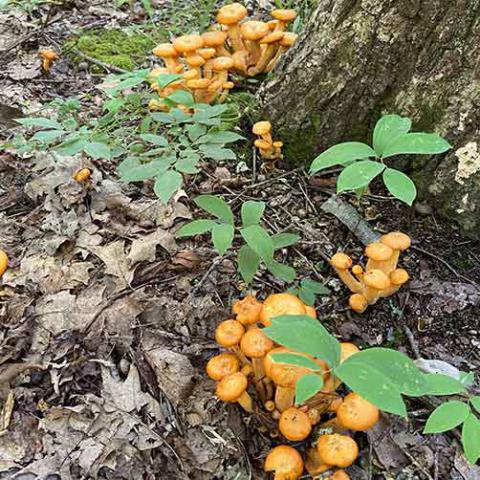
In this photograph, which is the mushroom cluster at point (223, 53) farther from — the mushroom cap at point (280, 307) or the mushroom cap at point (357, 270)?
the mushroom cap at point (280, 307)

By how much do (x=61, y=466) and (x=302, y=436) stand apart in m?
1.19

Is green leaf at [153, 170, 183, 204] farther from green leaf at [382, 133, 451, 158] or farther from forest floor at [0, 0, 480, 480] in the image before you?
green leaf at [382, 133, 451, 158]

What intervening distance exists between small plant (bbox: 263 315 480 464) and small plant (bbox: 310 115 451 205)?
29.8 inches

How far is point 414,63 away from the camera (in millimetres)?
3312

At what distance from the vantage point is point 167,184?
296 cm

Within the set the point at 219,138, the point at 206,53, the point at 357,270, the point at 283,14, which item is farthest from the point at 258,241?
the point at 283,14

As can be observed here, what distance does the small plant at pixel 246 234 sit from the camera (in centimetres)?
276

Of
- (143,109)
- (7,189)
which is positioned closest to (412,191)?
(143,109)

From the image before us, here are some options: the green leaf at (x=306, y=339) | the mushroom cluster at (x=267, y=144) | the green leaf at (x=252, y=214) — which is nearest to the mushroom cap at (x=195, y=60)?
the mushroom cluster at (x=267, y=144)

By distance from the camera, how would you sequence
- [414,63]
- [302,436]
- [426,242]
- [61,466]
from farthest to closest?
[426,242], [414,63], [61,466], [302,436]

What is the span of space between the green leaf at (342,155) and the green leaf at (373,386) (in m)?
1.06

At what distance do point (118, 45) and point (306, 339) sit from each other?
4454 millimetres

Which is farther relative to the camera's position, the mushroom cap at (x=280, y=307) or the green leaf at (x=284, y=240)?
the green leaf at (x=284, y=240)

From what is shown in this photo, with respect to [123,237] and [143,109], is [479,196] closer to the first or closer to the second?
[123,237]
